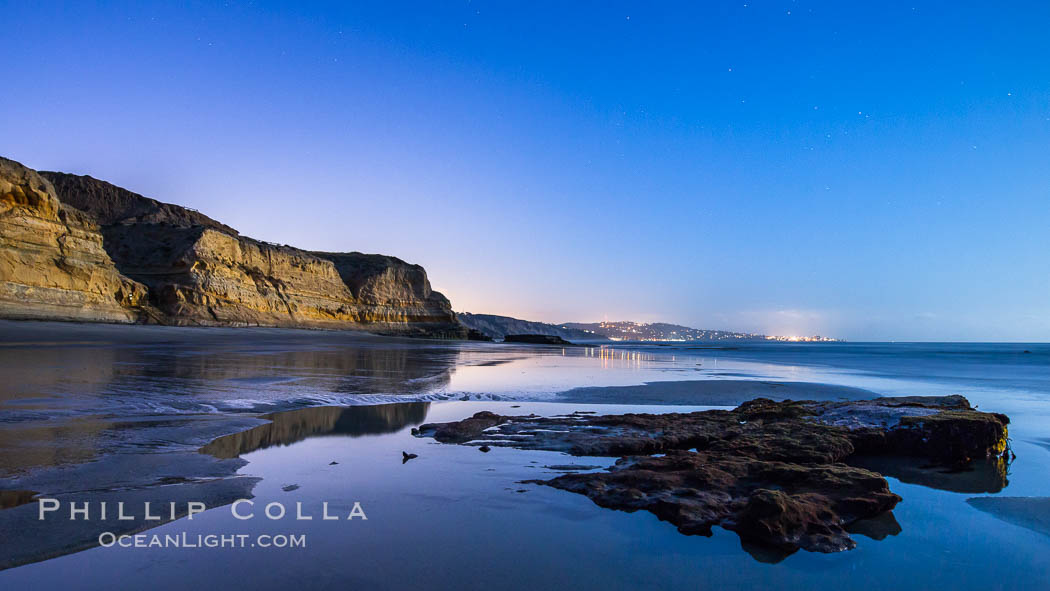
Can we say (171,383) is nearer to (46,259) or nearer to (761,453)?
(761,453)

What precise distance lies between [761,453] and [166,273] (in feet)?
146

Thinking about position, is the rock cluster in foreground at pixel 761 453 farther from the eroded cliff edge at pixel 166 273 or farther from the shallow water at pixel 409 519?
the eroded cliff edge at pixel 166 273

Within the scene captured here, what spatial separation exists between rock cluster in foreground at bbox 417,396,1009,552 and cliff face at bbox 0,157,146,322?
2920cm

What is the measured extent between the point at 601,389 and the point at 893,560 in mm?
8198

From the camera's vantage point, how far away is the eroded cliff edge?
24156mm

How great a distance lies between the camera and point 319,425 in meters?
5.59

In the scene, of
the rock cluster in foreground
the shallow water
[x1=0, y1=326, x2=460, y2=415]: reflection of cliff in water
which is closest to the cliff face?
[x1=0, y1=326, x2=460, y2=415]: reflection of cliff in water

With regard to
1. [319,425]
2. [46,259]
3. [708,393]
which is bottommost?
[708,393]

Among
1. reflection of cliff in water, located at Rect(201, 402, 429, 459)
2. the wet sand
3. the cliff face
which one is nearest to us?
reflection of cliff in water, located at Rect(201, 402, 429, 459)

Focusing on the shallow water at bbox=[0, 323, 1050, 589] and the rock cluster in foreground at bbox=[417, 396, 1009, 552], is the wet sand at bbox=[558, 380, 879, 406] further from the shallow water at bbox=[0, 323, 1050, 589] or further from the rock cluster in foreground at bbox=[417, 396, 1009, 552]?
the shallow water at bbox=[0, 323, 1050, 589]

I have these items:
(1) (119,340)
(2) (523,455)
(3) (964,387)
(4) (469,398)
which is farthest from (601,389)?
(1) (119,340)

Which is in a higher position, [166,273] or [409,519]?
[166,273]

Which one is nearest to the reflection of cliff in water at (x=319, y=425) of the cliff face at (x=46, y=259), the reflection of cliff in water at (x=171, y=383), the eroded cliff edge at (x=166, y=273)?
the reflection of cliff in water at (x=171, y=383)

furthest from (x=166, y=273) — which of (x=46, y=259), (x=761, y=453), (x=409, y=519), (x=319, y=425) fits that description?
(x=761, y=453)
